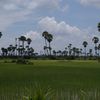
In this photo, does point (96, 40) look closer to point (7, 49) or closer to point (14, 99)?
point (7, 49)

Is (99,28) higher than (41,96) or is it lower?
higher

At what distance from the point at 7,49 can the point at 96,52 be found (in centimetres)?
4357

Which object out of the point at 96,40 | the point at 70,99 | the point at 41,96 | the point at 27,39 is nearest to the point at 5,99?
the point at 70,99

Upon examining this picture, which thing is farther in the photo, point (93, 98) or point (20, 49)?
point (20, 49)

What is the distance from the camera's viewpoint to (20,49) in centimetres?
17300

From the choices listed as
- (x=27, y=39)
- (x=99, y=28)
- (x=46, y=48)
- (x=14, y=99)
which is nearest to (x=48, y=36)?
(x=46, y=48)

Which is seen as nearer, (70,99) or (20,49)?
(70,99)

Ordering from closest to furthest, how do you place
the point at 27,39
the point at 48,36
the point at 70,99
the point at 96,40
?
the point at 70,99 → the point at 48,36 → the point at 96,40 → the point at 27,39

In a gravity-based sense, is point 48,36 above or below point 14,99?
above

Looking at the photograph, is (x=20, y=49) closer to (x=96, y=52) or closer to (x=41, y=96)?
(x=96, y=52)

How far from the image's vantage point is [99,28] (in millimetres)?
105188

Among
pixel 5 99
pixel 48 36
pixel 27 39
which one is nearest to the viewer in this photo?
pixel 5 99

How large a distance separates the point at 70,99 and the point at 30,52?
579ft

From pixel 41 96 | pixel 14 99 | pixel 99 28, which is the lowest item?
pixel 14 99
